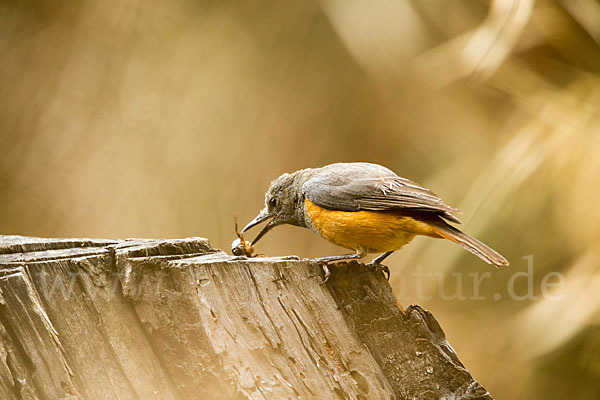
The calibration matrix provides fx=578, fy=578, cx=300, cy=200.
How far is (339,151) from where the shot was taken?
4.43 metres

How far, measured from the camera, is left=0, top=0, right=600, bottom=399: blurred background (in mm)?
3924

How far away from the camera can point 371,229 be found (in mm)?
2955

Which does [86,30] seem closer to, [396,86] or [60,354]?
[396,86]

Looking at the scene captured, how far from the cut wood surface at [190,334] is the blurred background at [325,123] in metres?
1.88

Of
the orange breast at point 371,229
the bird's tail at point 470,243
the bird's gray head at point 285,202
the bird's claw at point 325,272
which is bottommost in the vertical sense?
the bird's tail at point 470,243

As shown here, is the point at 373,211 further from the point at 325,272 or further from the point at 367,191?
the point at 325,272

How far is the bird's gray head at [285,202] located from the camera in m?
3.45

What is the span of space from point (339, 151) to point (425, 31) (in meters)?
1.08

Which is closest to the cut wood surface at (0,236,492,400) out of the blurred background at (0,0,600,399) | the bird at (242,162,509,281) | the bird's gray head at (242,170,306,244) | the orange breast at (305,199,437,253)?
the bird at (242,162,509,281)

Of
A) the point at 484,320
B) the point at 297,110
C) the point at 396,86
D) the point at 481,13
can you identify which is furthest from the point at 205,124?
the point at 484,320

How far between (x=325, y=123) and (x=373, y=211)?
160 centimetres

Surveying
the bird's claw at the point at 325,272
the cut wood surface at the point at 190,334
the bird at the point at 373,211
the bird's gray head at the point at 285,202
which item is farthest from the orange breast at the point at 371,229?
the cut wood surface at the point at 190,334

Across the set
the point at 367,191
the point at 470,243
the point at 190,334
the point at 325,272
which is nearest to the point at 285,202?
the point at 367,191

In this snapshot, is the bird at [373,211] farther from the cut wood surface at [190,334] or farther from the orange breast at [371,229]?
the cut wood surface at [190,334]
